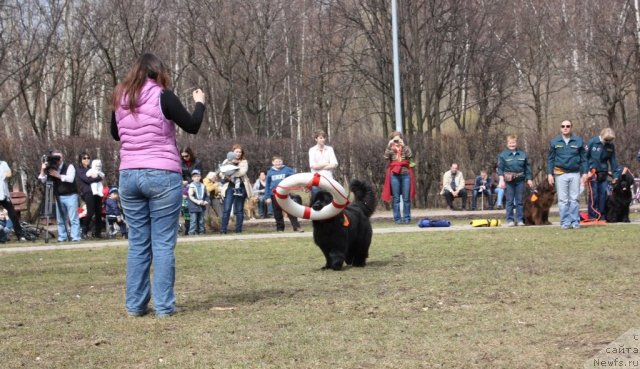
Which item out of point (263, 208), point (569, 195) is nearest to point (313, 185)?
point (569, 195)

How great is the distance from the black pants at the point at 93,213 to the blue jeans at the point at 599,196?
10167mm

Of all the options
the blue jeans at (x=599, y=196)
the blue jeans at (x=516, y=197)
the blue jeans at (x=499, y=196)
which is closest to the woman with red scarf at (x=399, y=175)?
the blue jeans at (x=516, y=197)

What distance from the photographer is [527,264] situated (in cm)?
1026

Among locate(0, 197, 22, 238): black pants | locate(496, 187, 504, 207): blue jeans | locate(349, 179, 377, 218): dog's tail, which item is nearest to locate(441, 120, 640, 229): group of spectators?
locate(349, 179, 377, 218): dog's tail

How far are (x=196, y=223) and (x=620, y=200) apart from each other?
874cm

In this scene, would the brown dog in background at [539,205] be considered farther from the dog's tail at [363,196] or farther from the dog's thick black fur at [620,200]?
the dog's tail at [363,196]

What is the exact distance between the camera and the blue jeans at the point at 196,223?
19.0m

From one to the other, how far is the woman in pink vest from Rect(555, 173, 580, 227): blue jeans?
32.0 feet

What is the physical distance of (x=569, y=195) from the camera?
51.9 ft

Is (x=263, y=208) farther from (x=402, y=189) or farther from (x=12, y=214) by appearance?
(x=12, y=214)

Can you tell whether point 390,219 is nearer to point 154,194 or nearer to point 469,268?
point 469,268

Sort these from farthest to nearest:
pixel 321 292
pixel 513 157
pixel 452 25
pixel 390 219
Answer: pixel 452 25 → pixel 390 219 → pixel 513 157 → pixel 321 292

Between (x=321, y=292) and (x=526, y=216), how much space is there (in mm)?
10358

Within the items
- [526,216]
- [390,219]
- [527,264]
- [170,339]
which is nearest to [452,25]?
[390,219]
